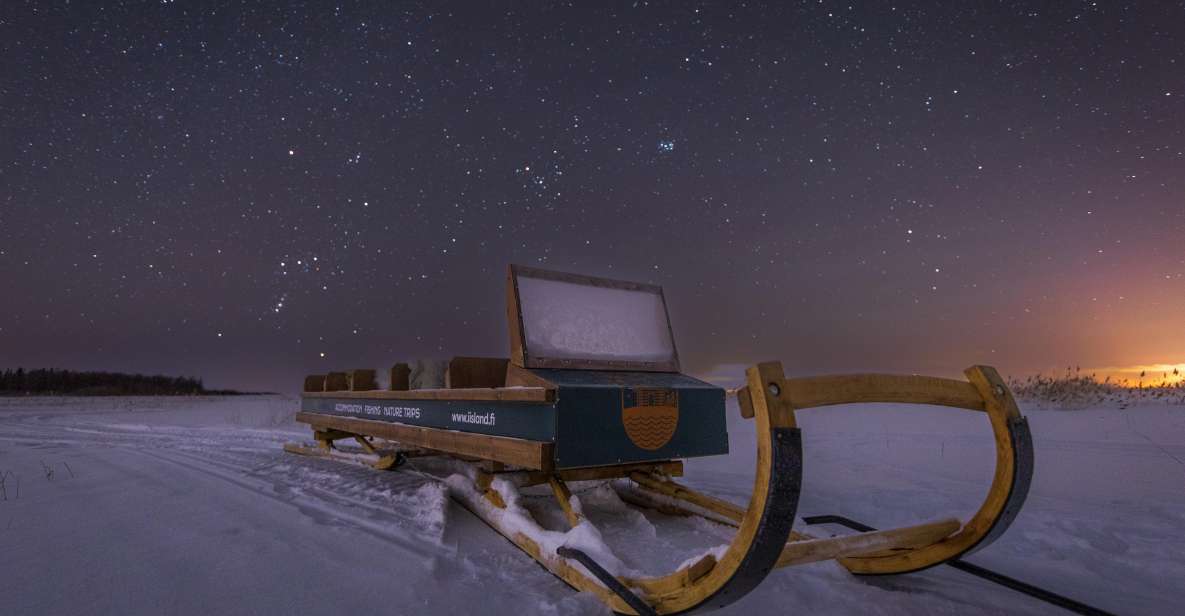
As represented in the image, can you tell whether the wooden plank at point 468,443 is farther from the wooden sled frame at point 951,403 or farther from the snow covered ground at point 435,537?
the wooden sled frame at point 951,403

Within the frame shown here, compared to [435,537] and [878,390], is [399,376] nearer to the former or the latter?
[435,537]

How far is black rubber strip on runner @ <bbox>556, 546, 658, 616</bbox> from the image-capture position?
2.37 m

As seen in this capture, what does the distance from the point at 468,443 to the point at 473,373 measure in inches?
26.1

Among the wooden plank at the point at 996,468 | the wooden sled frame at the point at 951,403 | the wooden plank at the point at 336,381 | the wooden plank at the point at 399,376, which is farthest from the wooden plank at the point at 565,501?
the wooden plank at the point at 336,381

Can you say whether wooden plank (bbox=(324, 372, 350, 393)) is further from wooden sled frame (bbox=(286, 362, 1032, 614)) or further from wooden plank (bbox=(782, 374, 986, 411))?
wooden plank (bbox=(782, 374, 986, 411))

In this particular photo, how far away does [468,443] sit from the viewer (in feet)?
15.2

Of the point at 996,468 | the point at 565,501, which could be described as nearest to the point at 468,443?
the point at 565,501

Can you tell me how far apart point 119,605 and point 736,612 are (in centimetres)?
285

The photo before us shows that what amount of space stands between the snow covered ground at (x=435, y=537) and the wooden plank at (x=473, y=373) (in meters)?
1.05

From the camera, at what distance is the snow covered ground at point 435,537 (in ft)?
8.87

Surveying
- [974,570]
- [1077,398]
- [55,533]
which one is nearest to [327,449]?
[55,533]

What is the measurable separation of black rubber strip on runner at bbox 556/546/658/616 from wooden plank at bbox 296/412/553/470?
0.72 metres

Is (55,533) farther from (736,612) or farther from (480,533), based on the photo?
(736,612)

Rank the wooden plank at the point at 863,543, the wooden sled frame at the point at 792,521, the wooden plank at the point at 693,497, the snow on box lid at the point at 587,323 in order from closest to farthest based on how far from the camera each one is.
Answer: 1. the wooden sled frame at the point at 792,521
2. the wooden plank at the point at 863,543
3. the wooden plank at the point at 693,497
4. the snow on box lid at the point at 587,323
